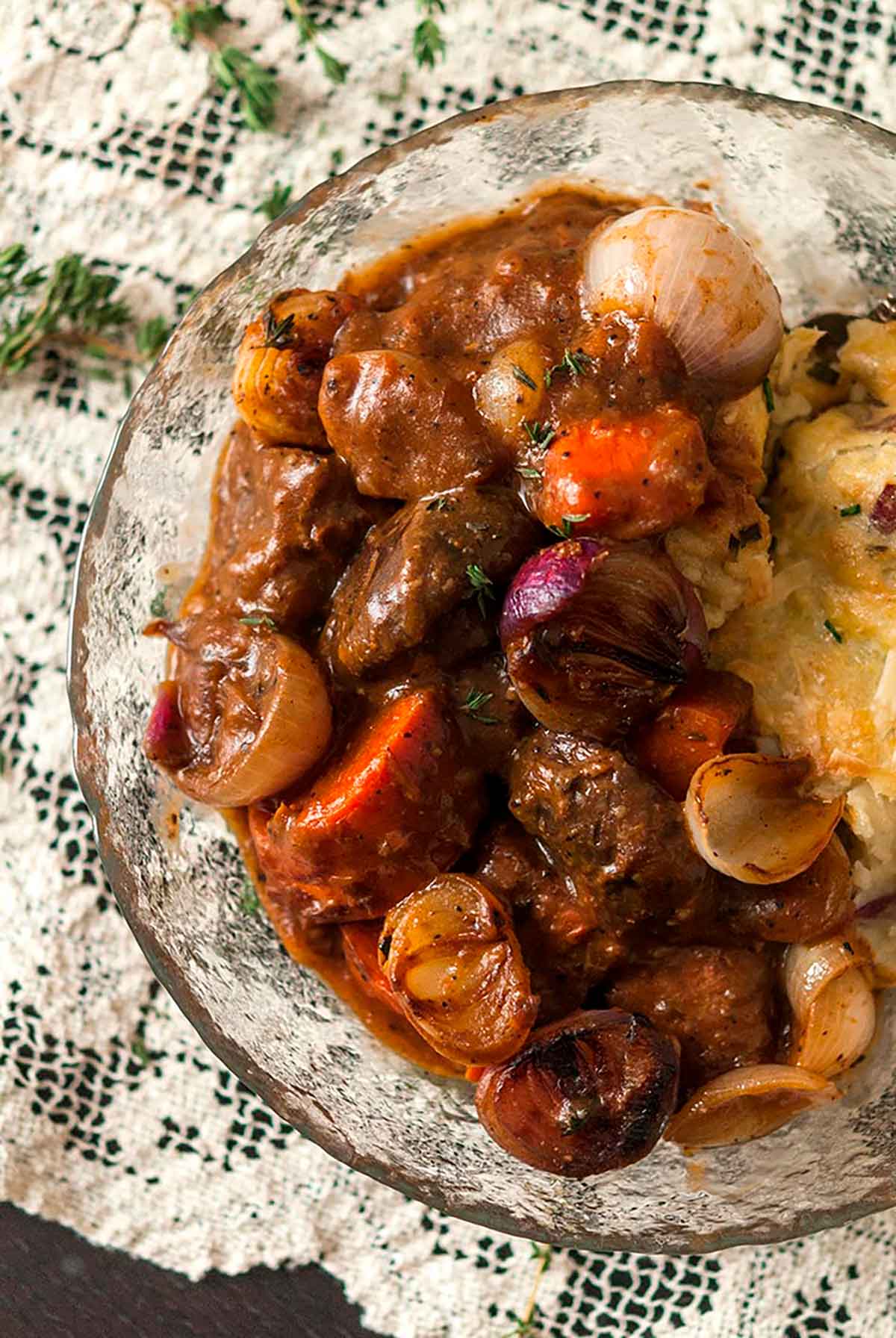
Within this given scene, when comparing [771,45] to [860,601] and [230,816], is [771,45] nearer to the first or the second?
[860,601]

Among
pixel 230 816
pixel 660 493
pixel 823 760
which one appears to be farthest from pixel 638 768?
pixel 230 816

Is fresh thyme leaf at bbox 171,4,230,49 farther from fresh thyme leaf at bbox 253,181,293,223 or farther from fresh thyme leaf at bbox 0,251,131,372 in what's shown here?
fresh thyme leaf at bbox 0,251,131,372

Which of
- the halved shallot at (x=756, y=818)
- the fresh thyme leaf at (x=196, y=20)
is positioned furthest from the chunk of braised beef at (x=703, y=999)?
the fresh thyme leaf at (x=196, y=20)

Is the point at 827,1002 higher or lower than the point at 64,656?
higher

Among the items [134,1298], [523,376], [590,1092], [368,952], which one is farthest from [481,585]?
[134,1298]

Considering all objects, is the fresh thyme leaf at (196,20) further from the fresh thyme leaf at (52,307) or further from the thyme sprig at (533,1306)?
the thyme sprig at (533,1306)

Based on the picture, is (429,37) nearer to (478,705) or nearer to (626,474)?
(626,474)
